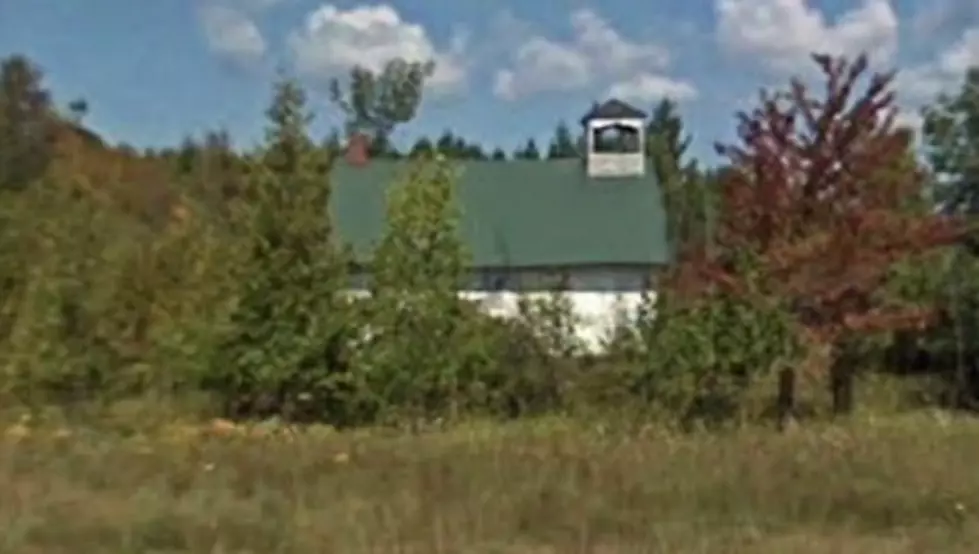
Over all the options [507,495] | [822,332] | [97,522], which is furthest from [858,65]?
[97,522]

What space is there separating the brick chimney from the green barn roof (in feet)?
1.15

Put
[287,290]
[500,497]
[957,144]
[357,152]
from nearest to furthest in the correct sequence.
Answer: [500,497], [287,290], [957,144], [357,152]

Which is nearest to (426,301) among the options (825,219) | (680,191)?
(825,219)

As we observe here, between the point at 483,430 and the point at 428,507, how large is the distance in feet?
37.1

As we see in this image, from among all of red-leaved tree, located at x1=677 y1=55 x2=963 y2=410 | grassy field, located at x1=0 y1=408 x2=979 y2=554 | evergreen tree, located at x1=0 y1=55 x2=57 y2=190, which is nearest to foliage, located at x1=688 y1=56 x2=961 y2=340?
red-leaved tree, located at x1=677 y1=55 x2=963 y2=410

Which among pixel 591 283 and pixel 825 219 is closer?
pixel 825 219

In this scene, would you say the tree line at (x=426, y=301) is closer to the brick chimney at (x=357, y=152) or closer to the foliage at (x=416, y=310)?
the foliage at (x=416, y=310)

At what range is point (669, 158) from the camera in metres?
67.1

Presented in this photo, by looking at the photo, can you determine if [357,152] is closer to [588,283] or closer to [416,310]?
[588,283]

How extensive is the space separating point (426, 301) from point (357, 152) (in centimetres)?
2491

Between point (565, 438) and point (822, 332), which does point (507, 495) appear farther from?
point (822, 332)

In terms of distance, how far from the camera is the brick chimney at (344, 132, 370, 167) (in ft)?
168

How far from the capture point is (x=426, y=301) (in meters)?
27.5

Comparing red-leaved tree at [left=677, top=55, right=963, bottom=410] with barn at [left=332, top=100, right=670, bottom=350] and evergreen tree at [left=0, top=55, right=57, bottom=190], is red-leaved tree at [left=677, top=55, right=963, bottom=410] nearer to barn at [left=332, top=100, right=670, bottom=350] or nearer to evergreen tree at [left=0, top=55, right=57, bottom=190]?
barn at [left=332, top=100, right=670, bottom=350]
